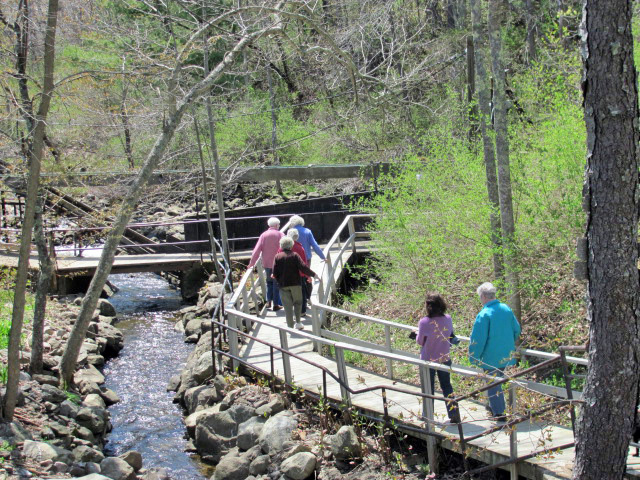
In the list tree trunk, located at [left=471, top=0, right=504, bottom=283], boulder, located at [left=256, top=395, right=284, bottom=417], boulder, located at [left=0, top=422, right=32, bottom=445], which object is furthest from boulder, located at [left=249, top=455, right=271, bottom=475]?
tree trunk, located at [left=471, top=0, right=504, bottom=283]

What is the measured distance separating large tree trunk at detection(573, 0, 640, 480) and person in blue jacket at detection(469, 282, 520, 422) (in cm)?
158

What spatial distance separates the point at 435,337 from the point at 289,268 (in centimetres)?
395

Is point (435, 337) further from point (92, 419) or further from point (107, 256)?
point (107, 256)

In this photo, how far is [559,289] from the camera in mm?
10922

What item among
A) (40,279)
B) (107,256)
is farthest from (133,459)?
(107,256)

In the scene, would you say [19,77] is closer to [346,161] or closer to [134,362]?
[134,362]

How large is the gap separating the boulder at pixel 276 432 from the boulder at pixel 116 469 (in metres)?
1.75

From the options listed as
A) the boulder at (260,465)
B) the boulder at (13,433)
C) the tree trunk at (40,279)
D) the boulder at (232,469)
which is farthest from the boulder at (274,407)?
the tree trunk at (40,279)

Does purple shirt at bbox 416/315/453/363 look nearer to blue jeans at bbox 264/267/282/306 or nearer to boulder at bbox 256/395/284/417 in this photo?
boulder at bbox 256/395/284/417

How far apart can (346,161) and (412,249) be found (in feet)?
55.4

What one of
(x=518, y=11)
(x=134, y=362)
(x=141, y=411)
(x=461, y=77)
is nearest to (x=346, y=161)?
(x=461, y=77)

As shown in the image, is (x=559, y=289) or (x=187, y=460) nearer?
(x=187, y=460)

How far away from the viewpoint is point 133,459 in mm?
9367

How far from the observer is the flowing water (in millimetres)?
10186
